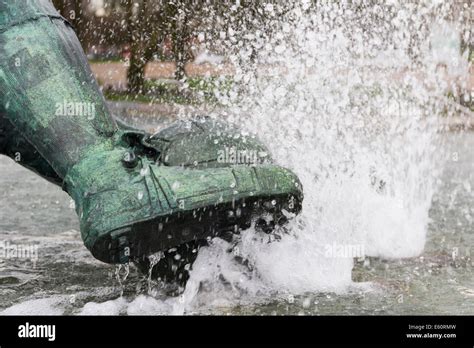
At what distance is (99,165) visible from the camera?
7.09 feet

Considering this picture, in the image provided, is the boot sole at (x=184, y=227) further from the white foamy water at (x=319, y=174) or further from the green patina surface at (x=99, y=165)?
the white foamy water at (x=319, y=174)

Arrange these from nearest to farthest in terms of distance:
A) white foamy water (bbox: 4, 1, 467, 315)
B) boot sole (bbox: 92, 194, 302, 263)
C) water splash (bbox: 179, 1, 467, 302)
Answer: boot sole (bbox: 92, 194, 302, 263) < white foamy water (bbox: 4, 1, 467, 315) < water splash (bbox: 179, 1, 467, 302)

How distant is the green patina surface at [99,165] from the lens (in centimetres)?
212

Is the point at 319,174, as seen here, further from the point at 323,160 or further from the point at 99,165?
the point at 99,165

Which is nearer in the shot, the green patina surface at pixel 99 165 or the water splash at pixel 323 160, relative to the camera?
the green patina surface at pixel 99 165

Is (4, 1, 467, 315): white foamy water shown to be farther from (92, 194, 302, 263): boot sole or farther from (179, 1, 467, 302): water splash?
(92, 194, 302, 263): boot sole

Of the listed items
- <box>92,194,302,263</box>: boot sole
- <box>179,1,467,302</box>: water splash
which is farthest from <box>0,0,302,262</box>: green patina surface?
<box>179,1,467,302</box>: water splash

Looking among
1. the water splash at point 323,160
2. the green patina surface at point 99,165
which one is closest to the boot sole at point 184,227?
the green patina surface at point 99,165

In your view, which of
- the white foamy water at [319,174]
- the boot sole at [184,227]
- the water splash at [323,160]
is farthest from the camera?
the water splash at [323,160]

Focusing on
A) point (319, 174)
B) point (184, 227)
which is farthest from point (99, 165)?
point (319, 174)

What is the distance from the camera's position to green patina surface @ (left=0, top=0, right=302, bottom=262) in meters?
2.12

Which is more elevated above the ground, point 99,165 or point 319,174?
point 99,165

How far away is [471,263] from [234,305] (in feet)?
3.11

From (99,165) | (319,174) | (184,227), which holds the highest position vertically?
(99,165)
